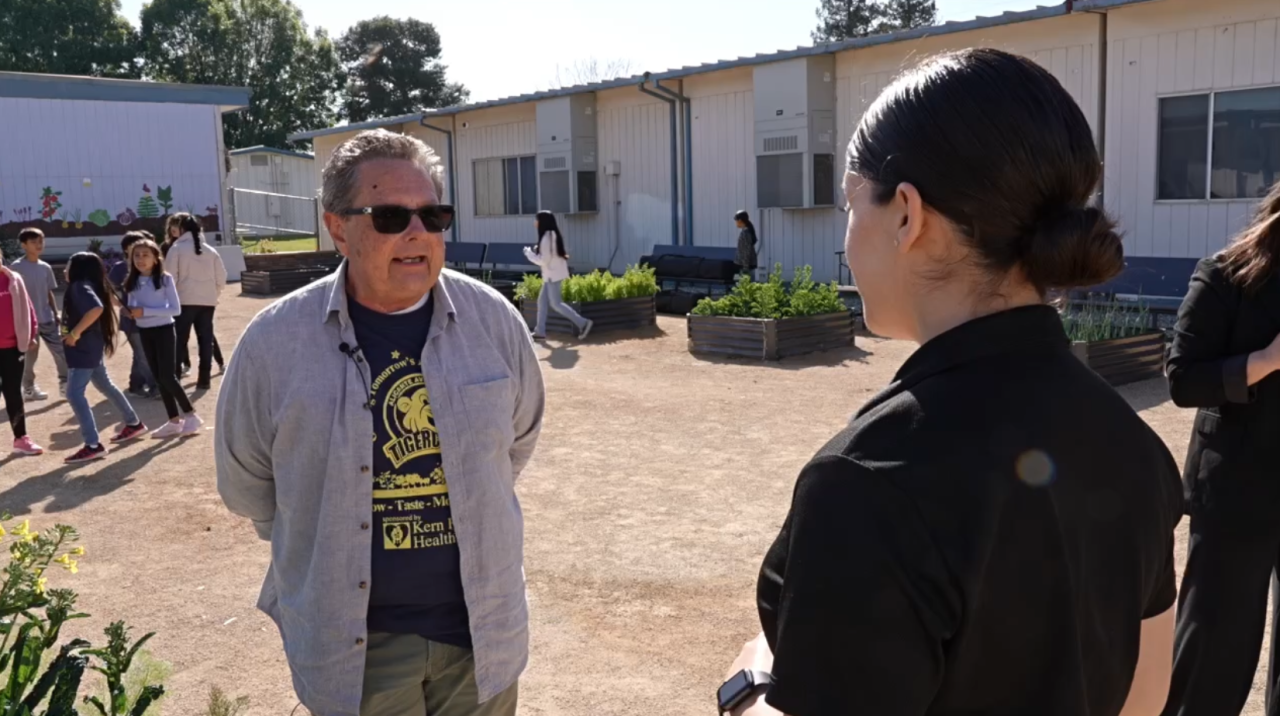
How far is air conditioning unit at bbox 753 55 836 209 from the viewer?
17.7 meters

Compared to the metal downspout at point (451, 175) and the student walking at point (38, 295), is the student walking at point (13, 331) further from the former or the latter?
the metal downspout at point (451, 175)

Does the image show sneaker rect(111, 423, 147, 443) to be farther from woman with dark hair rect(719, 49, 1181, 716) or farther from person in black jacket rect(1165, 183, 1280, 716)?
woman with dark hair rect(719, 49, 1181, 716)

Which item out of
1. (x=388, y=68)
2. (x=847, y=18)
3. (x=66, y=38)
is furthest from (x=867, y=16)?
(x=66, y=38)

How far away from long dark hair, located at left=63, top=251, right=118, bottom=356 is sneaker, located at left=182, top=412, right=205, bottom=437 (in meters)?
0.86

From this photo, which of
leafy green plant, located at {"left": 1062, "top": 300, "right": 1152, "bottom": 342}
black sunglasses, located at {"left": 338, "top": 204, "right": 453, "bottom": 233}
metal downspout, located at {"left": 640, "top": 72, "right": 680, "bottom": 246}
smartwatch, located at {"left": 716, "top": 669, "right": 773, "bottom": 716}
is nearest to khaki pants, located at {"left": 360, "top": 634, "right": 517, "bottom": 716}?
black sunglasses, located at {"left": 338, "top": 204, "right": 453, "bottom": 233}

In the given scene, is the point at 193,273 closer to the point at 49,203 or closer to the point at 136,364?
the point at 136,364

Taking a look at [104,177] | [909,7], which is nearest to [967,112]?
[104,177]

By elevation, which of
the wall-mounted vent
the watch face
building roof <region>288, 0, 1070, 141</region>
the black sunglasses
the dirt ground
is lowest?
the dirt ground

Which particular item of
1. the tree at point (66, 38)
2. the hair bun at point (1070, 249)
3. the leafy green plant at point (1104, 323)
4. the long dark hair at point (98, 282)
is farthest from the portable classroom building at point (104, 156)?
the tree at point (66, 38)

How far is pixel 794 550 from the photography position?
1.24 m

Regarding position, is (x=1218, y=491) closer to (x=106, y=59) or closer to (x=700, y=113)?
(x=700, y=113)

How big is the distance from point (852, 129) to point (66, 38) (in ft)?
174

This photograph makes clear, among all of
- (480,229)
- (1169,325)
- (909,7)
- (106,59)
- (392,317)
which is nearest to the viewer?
(392,317)

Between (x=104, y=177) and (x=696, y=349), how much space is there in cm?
1935
